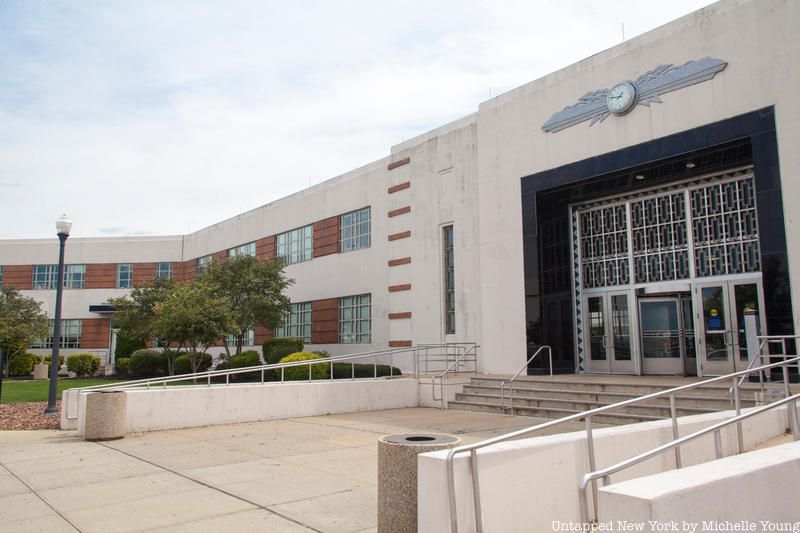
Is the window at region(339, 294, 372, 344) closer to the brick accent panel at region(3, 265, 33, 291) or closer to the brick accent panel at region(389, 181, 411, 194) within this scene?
the brick accent panel at region(389, 181, 411, 194)

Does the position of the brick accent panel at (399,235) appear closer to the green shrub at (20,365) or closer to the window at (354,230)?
the window at (354,230)

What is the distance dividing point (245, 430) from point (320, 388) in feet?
9.73

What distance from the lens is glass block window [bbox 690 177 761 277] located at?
1433 centimetres

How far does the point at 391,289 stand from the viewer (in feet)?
77.3

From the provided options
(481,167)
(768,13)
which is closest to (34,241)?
(481,167)

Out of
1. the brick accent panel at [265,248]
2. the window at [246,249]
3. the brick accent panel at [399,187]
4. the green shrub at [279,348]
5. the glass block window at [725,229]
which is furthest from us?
the window at [246,249]

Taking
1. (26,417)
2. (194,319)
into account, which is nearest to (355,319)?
(194,319)

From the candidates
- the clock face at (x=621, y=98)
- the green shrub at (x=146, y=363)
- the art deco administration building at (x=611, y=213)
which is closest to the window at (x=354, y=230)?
the art deco administration building at (x=611, y=213)

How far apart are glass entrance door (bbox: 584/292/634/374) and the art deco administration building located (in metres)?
0.04

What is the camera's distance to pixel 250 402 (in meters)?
14.2

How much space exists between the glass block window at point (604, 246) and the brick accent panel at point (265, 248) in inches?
714

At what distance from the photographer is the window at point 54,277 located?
140 feet

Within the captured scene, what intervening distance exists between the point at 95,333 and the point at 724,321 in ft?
126

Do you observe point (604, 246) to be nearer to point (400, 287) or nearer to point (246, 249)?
point (400, 287)
